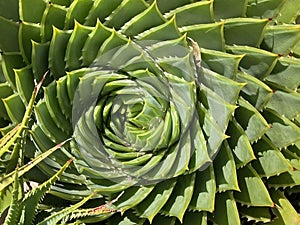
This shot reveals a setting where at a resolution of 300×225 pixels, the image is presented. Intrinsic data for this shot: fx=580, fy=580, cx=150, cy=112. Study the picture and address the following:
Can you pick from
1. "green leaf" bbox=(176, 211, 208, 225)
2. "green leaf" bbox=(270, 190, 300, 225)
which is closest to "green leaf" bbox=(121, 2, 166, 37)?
"green leaf" bbox=(176, 211, 208, 225)

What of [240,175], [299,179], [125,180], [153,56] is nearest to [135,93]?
[153,56]

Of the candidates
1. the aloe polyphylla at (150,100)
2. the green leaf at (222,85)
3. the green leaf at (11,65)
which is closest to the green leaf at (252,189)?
the aloe polyphylla at (150,100)

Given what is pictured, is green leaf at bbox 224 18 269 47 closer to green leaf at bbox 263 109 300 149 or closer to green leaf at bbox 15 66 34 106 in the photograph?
green leaf at bbox 263 109 300 149

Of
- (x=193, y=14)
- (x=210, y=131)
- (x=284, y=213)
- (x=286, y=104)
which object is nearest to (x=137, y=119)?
(x=210, y=131)

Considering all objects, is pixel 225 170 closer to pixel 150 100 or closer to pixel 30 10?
pixel 150 100

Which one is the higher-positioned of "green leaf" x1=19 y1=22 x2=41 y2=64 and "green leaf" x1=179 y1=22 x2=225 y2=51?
"green leaf" x1=19 y1=22 x2=41 y2=64
